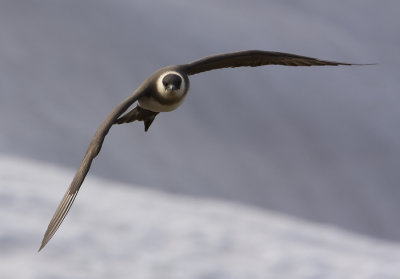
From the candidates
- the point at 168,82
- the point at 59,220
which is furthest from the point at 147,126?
the point at 59,220

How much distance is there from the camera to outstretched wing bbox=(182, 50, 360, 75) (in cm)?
383

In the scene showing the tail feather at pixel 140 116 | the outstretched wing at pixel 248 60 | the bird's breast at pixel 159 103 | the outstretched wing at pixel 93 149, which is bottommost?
the outstretched wing at pixel 93 149

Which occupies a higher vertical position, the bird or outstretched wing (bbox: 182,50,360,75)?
outstretched wing (bbox: 182,50,360,75)

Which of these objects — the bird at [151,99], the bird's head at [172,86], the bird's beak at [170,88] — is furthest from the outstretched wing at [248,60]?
the bird's beak at [170,88]

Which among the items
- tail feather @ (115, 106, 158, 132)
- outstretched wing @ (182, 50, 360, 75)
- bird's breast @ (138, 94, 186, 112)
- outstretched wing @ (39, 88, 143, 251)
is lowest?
outstretched wing @ (39, 88, 143, 251)

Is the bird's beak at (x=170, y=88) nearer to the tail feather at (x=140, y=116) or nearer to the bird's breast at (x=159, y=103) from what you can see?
the bird's breast at (x=159, y=103)

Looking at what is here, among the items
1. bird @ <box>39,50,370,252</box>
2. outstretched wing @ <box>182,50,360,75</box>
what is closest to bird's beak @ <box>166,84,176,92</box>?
bird @ <box>39,50,370,252</box>

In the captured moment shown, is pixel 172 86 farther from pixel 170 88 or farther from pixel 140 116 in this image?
pixel 140 116

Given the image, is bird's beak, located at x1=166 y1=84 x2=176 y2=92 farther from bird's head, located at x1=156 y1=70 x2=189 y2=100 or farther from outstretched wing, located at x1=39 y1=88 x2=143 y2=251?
outstretched wing, located at x1=39 y1=88 x2=143 y2=251

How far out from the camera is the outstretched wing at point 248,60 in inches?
151

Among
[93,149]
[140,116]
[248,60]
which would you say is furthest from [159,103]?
[248,60]

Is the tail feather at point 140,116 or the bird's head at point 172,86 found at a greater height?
the tail feather at point 140,116

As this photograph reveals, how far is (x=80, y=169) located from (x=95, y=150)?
0.47 ft

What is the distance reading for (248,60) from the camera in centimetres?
427
